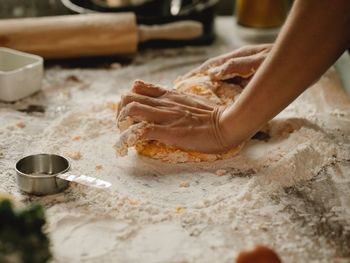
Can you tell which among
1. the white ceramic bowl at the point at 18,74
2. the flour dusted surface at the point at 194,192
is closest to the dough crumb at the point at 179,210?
the flour dusted surface at the point at 194,192

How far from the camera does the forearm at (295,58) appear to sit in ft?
3.92

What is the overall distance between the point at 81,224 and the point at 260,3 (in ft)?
4.17

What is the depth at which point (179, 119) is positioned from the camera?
138 cm

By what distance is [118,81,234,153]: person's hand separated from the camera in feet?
4.45

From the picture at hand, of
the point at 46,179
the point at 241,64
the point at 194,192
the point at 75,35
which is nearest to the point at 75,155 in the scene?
the point at 46,179

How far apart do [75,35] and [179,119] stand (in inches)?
27.6

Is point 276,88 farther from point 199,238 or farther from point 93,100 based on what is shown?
point 93,100

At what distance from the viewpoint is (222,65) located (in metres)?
1.58

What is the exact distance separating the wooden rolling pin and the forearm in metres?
0.75

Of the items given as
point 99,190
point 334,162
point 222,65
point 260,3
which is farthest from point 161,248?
point 260,3

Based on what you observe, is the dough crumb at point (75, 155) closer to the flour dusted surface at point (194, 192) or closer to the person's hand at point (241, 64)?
the flour dusted surface at point (194, 192)

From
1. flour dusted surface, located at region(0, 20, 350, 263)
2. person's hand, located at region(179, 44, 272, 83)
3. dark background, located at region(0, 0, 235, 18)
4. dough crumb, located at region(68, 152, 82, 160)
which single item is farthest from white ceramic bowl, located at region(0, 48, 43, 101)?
dark background, located at region(0, 0, 235, 18)

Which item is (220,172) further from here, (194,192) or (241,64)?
(241,64)

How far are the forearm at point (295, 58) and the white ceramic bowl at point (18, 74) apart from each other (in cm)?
66
